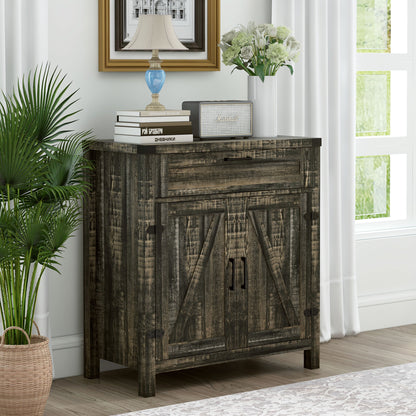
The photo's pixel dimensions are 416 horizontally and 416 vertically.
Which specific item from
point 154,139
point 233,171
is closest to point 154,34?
point 154,139

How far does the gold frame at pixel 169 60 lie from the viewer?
4336mm

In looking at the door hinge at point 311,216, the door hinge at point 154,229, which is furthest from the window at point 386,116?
the door hinge at point 154,229

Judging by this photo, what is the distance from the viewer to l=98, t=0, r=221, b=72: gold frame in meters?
4.34

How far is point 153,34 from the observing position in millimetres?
4023

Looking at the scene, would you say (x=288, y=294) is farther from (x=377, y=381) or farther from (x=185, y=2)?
(x=185, y=2)

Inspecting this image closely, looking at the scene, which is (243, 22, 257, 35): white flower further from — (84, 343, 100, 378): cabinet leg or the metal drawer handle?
(84, 343, 100, 378): cabinet leg

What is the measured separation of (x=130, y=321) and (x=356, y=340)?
1500 mm

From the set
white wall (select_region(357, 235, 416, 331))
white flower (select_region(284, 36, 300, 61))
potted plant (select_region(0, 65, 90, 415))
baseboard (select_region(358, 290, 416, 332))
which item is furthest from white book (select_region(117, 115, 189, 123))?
baseboard (select_region(358, 290, 416, 332))

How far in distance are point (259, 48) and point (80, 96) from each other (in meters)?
0.84

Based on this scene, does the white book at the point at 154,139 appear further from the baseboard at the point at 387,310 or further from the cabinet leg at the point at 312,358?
the baseboard at the point at 387,310

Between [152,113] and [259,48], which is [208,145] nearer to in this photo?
[152,113]

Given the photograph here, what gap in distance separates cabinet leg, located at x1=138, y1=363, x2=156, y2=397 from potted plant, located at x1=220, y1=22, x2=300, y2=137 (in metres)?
1.17

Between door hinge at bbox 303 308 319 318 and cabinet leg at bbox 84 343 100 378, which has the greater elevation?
door hinge at bbox 303 308 319 318

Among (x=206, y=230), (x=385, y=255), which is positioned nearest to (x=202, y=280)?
(x=206, y=230)
